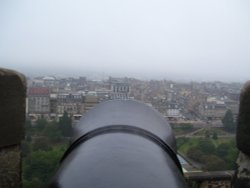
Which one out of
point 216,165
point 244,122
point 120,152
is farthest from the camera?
point 216,165

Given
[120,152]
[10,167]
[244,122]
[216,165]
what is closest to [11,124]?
[10,167]

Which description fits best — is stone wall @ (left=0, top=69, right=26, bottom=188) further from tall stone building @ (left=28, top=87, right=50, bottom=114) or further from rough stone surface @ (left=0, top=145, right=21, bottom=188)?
tall stone building @ (left=28, top=87, right=50, bottom=114)

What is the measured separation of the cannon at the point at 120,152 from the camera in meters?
1.09

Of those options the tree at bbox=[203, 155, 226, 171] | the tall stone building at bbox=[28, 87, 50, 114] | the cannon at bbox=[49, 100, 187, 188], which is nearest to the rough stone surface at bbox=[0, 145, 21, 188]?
the cannon at bbox=[49, 100, 187, 188]

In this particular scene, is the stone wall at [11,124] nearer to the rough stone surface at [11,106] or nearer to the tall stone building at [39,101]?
the rough stone surface at [11,106]

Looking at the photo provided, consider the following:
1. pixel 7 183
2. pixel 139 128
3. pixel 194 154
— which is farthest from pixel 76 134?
pixel 194 154

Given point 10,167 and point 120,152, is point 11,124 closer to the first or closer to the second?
point 10,167

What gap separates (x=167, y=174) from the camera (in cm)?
118

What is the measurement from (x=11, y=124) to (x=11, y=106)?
96 mm

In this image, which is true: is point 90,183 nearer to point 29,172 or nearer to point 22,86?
point 22,86

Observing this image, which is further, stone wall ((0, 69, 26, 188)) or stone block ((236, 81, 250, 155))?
stone wall ((0, 69, 26, 188))

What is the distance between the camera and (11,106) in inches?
82.5

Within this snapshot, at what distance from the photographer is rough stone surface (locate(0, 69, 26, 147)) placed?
2.07m

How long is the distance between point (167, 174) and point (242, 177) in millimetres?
929
